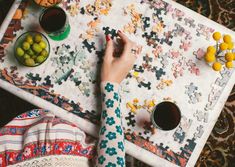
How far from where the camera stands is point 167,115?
112cm

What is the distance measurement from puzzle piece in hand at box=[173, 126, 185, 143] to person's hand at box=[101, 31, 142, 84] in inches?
10.7

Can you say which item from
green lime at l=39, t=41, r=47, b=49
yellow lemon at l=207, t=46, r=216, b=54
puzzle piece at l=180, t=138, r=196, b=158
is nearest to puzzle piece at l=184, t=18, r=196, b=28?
yellow lemon at l=207, t=46, r=216, b=54

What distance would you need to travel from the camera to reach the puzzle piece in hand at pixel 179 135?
116 centimetres

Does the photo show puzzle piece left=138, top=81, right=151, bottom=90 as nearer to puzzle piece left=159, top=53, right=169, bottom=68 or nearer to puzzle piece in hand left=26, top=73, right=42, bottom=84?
puzzle piece left=159, top=53, right=169, bottom=68

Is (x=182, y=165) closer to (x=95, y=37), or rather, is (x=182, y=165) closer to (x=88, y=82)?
(x=88, y=82)

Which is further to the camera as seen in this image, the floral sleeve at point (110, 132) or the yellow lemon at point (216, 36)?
the yellow lemon at point (216, 36)

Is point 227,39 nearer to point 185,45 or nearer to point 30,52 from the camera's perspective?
point 185,45

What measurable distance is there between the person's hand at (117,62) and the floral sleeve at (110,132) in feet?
0.10

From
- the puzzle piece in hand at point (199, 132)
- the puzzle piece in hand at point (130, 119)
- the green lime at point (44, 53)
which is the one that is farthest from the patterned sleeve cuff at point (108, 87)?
the puzzle piece in hand at point (199, 132)

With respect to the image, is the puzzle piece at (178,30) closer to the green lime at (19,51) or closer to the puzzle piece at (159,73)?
the puzzle piece at (159,73)

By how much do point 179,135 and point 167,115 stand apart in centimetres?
10

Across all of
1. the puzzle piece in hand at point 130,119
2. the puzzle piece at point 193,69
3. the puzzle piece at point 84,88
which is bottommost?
the puzzle piece in hand at point 130,119

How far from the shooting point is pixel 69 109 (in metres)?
1.17

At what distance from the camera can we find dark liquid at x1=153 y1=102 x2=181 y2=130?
1103 mm
